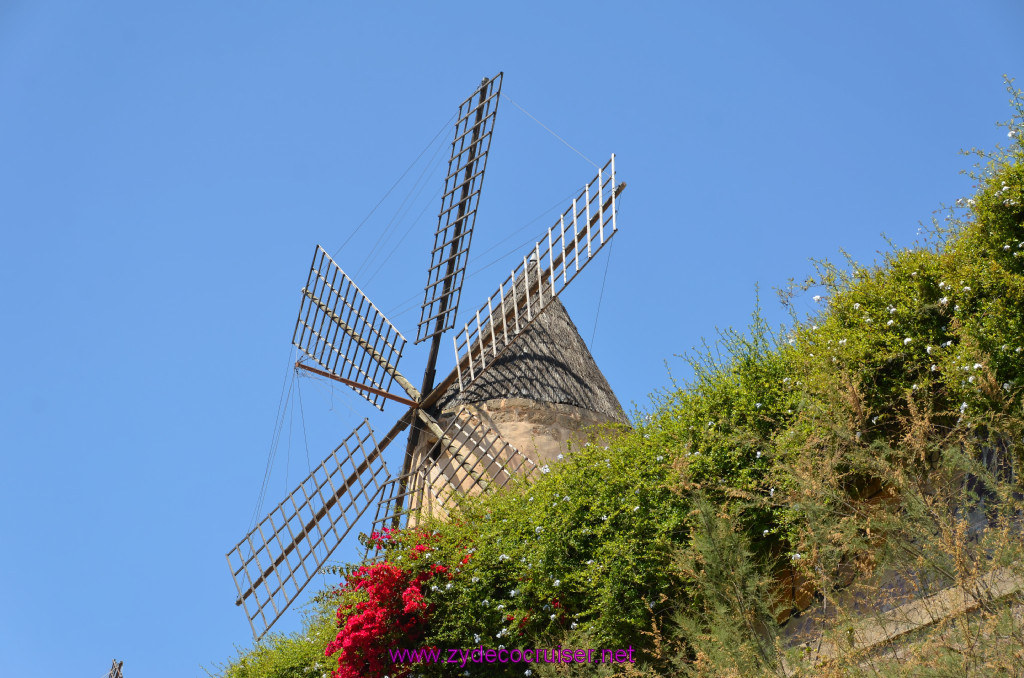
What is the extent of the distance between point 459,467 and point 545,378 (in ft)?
4.69

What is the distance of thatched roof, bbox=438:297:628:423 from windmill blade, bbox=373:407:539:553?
1.37ft

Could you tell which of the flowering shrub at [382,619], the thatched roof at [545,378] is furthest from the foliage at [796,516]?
the thatched roof at [545,378]

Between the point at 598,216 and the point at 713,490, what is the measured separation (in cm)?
418

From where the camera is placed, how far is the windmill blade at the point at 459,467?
9312mm

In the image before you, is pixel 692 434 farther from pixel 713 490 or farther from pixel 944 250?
pixel 944 250

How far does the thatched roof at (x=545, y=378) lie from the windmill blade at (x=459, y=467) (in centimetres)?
42

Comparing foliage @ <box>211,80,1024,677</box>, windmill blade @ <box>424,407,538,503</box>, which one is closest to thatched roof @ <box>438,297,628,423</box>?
windmill blade @ <box>424,407,538,503</box>

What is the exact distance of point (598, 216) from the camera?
1005 centimetres

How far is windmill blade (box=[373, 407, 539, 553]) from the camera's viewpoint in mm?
9312

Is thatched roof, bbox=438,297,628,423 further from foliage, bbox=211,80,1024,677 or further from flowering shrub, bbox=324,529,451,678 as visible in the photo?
flowering shrub, bbox=324,529,451,678

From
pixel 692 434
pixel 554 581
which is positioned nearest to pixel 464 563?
pixel 554 581

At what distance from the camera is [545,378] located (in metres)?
10.2

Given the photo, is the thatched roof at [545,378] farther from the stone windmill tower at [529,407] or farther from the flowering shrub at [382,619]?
the flowering shrub at [382,619]

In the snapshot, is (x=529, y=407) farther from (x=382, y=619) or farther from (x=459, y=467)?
(x=382, y=619)
